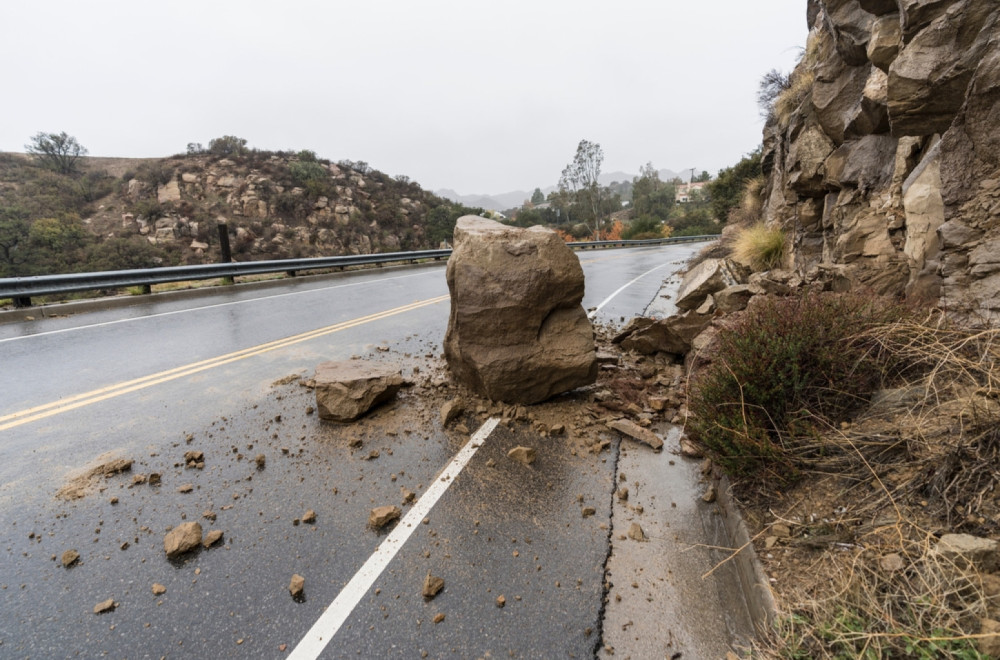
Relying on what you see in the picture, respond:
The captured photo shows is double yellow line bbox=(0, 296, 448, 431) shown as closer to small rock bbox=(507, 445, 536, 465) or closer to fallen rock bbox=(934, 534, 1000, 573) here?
small rock bbox=(507, 445, 536, 465)

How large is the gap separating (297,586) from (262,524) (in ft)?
2.44

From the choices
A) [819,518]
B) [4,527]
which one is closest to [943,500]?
[819,518]

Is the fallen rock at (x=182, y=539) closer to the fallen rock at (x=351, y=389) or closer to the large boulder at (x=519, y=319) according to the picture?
the fallen rock at (x=351, y=389)

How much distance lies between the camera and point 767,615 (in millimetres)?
2141

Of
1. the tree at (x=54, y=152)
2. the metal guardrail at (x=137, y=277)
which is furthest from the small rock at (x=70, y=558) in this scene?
the tree at (x=54, y=152)

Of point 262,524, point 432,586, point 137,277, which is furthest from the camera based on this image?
point 137,277

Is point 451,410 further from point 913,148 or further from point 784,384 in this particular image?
point 913,148

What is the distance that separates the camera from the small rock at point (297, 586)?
97.0 inches

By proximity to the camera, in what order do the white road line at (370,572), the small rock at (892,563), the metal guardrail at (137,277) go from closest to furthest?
1. the small rock at (892,563)
2. the white road line at (370,572)
3. the metal guardrail at (137,277)

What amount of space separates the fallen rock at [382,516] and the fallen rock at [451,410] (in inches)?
55.8

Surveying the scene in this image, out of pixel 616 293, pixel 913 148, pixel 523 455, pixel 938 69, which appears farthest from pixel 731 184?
pixel 523 455

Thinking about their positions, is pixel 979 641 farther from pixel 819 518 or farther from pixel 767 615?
pixel 819 518

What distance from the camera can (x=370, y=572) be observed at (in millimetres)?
2625

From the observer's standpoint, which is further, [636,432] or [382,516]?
[636,432]
